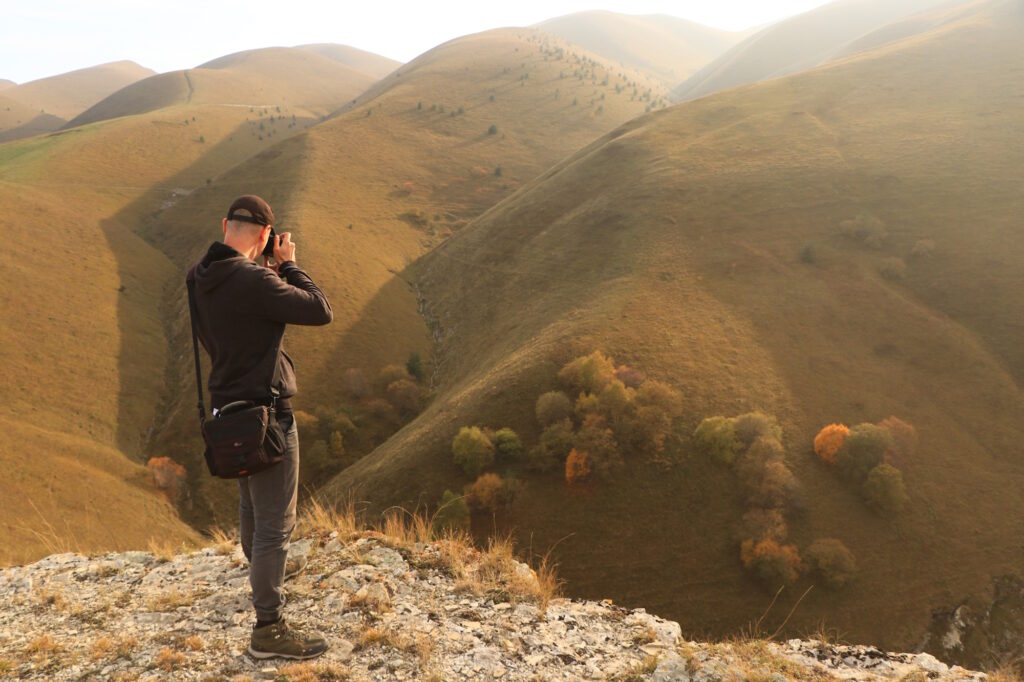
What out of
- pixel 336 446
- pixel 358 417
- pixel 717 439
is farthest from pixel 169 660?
pixel 358 417

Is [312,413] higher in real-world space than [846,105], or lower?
lower

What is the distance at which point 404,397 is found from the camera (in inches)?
1604

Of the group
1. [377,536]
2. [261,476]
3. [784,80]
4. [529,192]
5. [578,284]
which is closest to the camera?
[261,476]

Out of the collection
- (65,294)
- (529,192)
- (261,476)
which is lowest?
(65,294)

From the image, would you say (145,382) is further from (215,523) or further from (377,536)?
(377,536)

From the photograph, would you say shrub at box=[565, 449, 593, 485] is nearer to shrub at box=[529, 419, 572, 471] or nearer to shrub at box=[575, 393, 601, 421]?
shrub at box=[529, 419, 572, 471]

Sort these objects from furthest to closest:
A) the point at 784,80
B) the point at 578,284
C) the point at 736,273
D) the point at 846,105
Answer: the point at 784,80, the point at 846,105, the point at 578,284, the point at 736,273

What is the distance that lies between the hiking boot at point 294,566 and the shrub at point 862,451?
25687mm

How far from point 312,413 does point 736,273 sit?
1341 inches

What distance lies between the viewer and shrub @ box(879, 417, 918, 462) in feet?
82.0

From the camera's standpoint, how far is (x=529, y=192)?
217 ft

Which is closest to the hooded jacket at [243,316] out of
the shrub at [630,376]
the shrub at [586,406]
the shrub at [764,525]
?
the shrub at [764,525]

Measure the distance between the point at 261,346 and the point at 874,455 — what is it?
2787 cm

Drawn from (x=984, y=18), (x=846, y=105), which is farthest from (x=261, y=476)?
(x=984, y=18)
